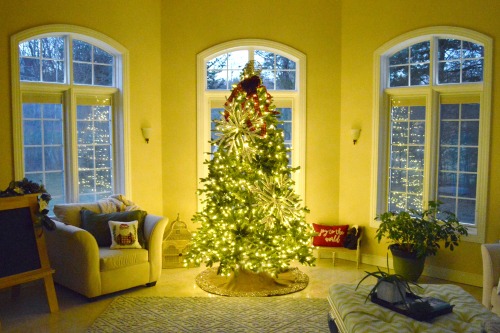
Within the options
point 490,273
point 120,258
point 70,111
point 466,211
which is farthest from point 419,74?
point 70,111

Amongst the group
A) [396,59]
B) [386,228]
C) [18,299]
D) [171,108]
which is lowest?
[18,299]

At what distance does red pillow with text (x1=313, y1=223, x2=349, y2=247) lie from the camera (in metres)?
7.04

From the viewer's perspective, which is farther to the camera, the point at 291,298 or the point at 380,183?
the point at 380,183

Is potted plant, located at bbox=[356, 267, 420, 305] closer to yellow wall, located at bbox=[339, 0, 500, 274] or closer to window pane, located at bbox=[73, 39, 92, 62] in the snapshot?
yellow wall, located at bbox=[339, 0, 500, 274]

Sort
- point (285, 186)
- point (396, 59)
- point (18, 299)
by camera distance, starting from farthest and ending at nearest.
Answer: point (396, 59)
point (285, 186)
point (18, 299)

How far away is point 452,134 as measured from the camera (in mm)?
6465

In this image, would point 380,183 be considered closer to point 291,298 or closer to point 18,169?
point 291,298

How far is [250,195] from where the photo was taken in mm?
5922

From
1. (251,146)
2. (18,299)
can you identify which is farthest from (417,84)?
(18,299)

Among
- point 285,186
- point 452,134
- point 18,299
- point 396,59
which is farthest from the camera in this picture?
point 396,59

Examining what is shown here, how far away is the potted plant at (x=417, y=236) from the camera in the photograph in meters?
6.00

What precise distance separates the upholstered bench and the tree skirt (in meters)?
1.79

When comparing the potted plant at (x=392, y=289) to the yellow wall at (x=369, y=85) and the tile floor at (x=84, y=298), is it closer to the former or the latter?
the tile floor at (x=84, y=298)

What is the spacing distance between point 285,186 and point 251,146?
0.59 m
